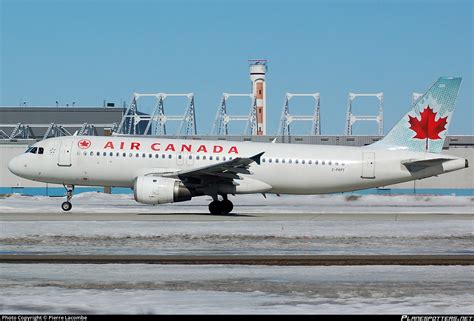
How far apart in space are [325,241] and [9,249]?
9417 mm

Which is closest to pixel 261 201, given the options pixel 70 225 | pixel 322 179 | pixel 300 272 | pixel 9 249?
pixel 322 179

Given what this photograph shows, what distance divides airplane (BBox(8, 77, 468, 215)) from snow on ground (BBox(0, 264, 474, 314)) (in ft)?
64.6

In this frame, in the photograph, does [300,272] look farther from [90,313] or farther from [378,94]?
[378,94]

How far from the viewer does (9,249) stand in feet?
70.9

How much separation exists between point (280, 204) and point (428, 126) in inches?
465

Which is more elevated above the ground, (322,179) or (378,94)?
(378,94)

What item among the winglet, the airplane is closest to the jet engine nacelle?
the airplane

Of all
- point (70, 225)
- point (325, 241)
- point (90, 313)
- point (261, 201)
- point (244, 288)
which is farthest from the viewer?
point (261, 201)

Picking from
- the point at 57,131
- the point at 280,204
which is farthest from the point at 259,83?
the point at 280,204

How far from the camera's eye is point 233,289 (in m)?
14.8

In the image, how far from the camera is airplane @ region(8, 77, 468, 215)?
37.8 meters

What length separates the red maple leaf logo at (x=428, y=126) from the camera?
39.5m

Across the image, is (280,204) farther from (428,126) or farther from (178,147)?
(428,126)

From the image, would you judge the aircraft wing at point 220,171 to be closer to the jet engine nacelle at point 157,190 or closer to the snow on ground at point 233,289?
the jet engine nacelle at point 157,190
